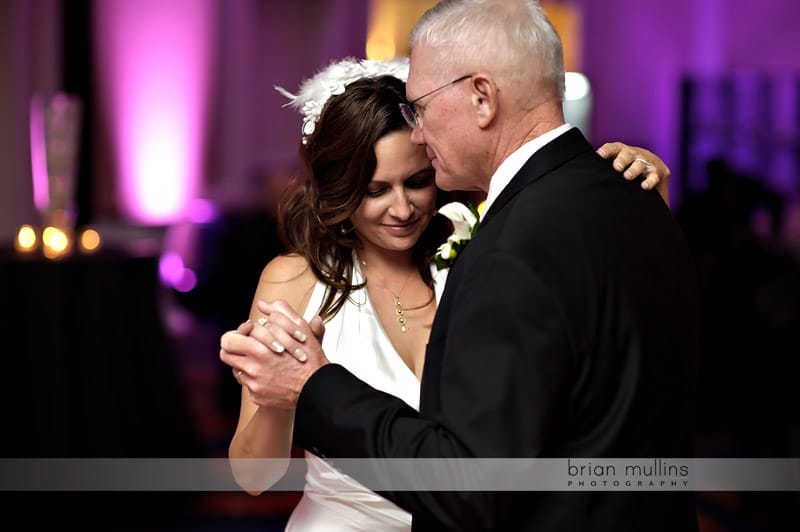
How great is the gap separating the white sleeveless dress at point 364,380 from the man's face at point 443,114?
69cm

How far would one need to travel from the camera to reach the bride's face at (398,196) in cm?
209

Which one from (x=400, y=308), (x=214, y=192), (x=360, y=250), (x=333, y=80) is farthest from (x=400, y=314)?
(x=214, y=192)

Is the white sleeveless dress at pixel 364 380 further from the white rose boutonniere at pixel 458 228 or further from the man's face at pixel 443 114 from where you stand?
the man's face at pixel 443 114

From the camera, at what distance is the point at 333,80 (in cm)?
223

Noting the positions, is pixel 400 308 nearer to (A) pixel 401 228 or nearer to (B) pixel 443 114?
(A) pixel 401 228

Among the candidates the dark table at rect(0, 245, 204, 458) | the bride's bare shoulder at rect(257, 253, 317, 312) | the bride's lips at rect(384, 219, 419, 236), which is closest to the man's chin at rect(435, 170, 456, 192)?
the bride's lips at rect(384, 219, 419, 236)

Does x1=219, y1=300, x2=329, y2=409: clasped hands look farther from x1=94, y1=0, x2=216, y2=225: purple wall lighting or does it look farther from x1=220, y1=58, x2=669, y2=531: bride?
x1=94, y1=0, x2=216, y2=225: purple wall lighting

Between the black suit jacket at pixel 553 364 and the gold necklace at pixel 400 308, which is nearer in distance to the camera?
the black suit jacket at pixel 553 364

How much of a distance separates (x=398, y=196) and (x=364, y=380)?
1.43 feet

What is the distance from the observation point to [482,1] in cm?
153

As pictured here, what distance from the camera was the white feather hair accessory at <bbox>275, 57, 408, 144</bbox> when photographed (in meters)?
2.22

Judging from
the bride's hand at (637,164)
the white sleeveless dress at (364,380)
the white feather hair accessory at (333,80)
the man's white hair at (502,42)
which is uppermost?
the man's white hair at (502,42)

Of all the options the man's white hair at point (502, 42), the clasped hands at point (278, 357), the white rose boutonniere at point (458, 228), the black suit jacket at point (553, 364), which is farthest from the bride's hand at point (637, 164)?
the clasped hands at point (278, 357)

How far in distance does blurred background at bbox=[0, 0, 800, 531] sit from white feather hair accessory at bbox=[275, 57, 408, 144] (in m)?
0.52
